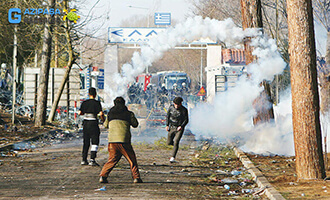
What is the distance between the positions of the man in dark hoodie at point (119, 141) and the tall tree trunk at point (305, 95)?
10.4ft

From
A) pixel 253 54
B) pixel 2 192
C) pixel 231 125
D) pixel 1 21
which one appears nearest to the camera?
pixel 2 192

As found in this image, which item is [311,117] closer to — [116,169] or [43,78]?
[116,169]

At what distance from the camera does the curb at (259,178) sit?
25.2 feet

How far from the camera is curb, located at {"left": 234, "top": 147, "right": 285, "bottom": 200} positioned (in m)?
7.68

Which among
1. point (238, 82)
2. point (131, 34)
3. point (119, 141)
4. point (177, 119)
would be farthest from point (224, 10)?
point (119, 141)

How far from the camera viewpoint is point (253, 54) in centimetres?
1579

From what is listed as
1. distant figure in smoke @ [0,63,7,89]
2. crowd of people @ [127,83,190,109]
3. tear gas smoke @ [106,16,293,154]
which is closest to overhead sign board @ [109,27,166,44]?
distant figure in smoke @ [0,63,7,89]

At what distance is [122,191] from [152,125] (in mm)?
14372

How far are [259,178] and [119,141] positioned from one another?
9.38ft

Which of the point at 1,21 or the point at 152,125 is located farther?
the point at 1,21

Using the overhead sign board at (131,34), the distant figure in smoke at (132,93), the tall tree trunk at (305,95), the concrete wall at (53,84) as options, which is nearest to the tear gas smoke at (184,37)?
the distant figure in smoke at (132,93)

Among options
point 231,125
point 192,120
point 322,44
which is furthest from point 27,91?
point 322,44

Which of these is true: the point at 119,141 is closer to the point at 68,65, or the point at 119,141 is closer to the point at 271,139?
the point at 271,139

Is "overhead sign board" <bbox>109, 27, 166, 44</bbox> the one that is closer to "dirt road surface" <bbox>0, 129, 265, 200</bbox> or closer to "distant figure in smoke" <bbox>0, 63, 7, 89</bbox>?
"distant figure in smoke" <bbox>0, 63, 7, 89</bbox>
